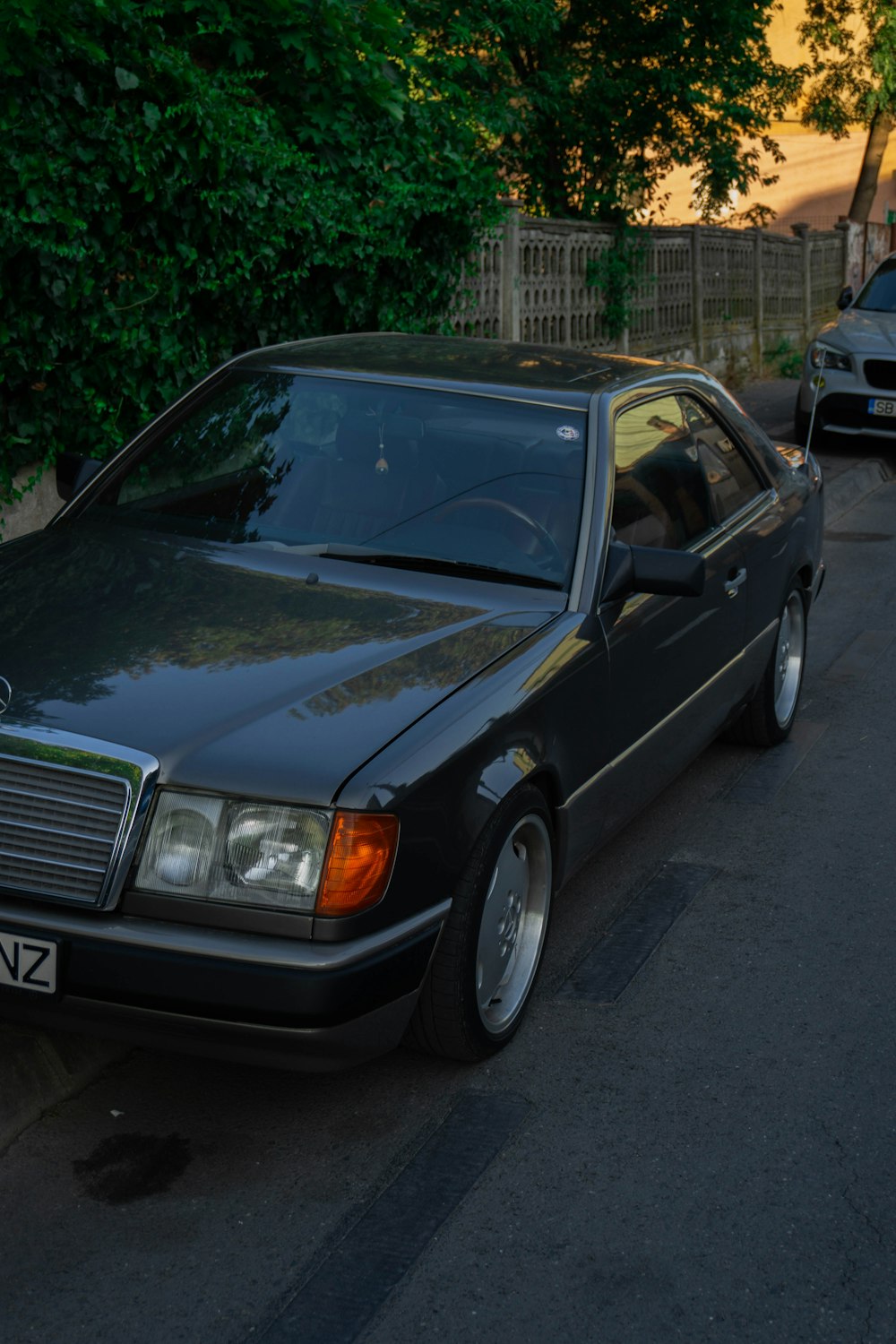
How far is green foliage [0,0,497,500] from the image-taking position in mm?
6684

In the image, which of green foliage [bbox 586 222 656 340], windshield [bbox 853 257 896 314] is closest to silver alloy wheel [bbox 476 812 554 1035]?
green foliage [bbox 586 222 656 340]

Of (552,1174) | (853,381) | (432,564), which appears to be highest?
(432,564)

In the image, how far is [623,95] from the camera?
14.0 metres

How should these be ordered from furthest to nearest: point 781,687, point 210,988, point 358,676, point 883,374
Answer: point 883,374
point 781,687
point 358,676
point 210,988

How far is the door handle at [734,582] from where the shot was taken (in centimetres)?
542

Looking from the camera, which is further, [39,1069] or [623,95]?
[623,95]

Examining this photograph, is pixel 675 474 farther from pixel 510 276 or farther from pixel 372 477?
pixel 510 276

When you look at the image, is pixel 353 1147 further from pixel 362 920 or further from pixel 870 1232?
pixel 870 1232

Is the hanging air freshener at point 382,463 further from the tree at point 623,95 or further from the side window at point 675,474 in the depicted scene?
the tree at point 623,95

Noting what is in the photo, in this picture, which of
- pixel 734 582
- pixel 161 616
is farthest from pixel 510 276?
pixel 161 616

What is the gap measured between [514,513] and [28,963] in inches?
76.2

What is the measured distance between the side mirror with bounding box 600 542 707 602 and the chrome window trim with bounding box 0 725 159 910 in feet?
5.16

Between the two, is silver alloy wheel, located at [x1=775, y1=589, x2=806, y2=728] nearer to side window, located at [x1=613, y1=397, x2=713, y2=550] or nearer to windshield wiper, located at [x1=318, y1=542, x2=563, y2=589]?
side window, located at [x1=613, y1=397, x2=713, y2=550]

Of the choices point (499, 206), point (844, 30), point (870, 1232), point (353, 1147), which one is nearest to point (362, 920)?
point (353, 1147)
